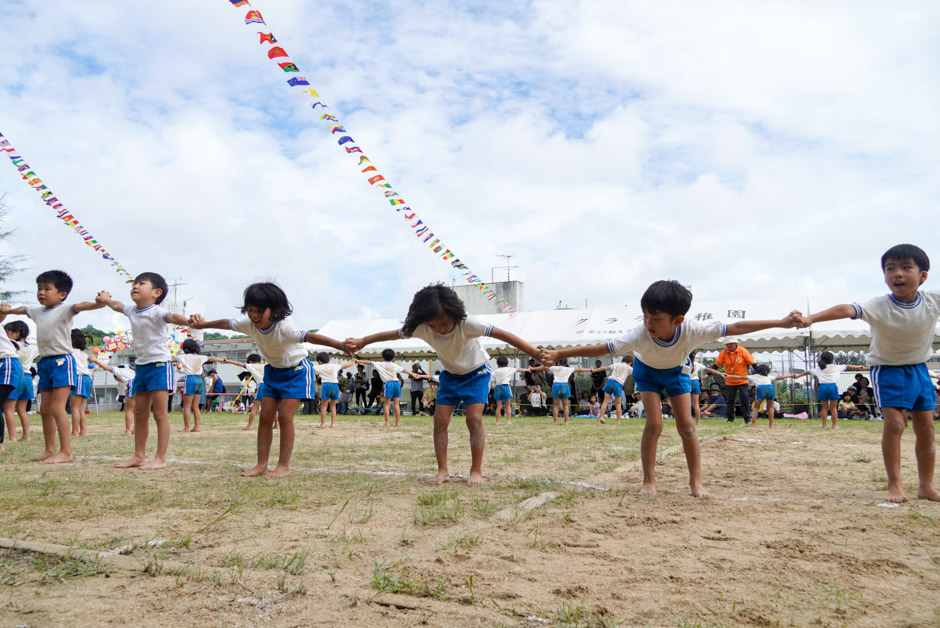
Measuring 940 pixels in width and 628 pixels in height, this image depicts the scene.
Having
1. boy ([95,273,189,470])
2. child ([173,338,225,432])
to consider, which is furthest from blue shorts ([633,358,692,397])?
child ([173,338,225,432])

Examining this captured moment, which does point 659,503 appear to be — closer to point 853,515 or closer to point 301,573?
point 853,515

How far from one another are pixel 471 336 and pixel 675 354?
1.55 meters

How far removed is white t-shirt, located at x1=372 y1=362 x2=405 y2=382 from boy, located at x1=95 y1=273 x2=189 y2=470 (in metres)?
9.07

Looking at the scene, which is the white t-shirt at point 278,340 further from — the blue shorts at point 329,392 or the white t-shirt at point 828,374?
the white t-shirt at point 828,374

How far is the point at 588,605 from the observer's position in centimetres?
228

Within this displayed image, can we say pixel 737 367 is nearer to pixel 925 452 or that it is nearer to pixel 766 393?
pixel 766 393

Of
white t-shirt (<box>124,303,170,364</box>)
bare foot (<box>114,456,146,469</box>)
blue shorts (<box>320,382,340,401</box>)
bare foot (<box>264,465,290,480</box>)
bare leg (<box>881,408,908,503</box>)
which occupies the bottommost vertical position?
bare foot (<box>264,465,290,480</box>)

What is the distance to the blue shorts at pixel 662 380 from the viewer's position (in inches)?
187

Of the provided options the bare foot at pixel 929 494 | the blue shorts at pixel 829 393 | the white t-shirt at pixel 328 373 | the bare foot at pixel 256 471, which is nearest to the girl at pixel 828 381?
the blue shorts at pixel 829 393

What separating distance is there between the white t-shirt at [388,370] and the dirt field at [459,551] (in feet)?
32.1

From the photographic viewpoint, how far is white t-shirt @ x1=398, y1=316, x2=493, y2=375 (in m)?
5.17

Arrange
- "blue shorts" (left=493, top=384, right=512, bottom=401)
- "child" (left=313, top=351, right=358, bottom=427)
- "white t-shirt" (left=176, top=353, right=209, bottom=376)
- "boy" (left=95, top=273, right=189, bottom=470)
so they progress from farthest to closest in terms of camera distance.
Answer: "blue shorts" (left=493, top=384, right=512, bottom=401), "child" (left=313, top=351, right=358, bottom=427), "white t-shirt" (left=176, top=353, right=209, bottom=376), "boy" (left=95, top=273, right=189, bottom=470)

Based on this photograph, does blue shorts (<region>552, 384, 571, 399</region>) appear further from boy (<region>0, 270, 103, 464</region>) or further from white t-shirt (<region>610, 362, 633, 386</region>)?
boy (<region>0, 270, 103, 464</region>)

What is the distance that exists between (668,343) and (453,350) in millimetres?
1667
